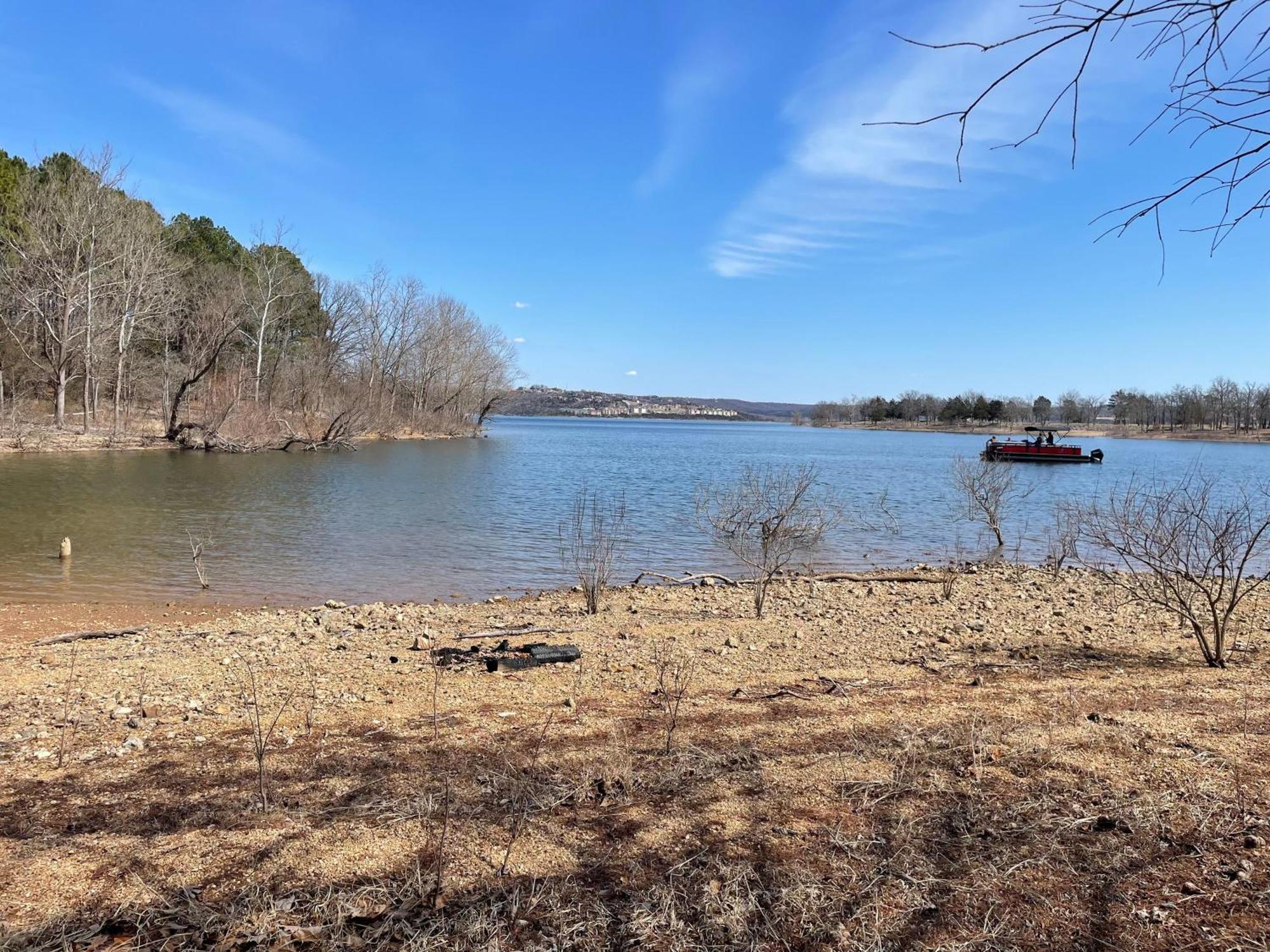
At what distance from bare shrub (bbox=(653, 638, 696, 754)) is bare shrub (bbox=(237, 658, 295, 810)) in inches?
88.2

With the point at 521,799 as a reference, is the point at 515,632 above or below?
below

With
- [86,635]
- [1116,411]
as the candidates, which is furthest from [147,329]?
[1116,411]

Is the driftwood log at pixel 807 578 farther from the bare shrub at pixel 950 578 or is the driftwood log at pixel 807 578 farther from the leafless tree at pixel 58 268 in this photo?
the leafless tree at pixel 58 268

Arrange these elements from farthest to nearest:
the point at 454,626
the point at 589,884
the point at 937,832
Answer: the point at 454,626
the point at 937,832
the point at 589,884

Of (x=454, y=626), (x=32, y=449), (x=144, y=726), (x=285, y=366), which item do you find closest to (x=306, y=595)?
(x=454, y=626)

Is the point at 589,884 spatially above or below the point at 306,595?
above

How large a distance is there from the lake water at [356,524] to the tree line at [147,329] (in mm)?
6423

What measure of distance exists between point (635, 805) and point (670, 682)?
9.91ft

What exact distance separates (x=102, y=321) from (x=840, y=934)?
167ft

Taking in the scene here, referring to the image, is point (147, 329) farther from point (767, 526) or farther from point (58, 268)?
point (767, 526)

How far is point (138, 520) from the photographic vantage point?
18.6 m

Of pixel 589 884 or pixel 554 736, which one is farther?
pixel 554 736

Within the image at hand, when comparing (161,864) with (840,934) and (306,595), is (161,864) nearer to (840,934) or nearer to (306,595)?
(840,934)

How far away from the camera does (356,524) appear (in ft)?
66.7
